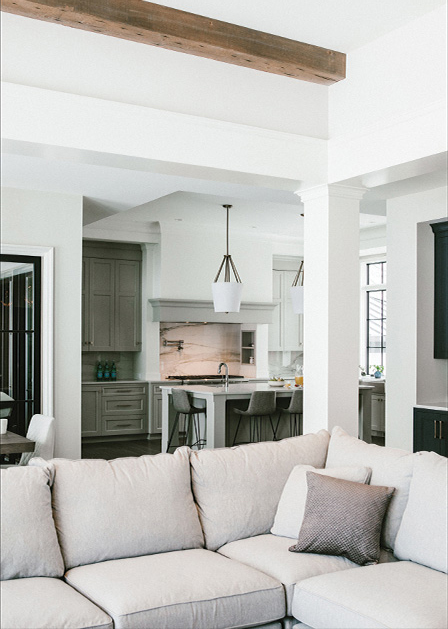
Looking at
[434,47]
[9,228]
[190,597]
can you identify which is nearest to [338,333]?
[434,47]

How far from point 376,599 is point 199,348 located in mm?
7784

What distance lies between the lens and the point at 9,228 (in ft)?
20.6

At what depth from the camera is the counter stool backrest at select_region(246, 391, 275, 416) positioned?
7160 mm

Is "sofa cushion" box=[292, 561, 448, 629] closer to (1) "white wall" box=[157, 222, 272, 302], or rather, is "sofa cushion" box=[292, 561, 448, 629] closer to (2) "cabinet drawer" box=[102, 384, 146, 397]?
(2) "cabinet drawer" box=[102, 384, 146, 397]

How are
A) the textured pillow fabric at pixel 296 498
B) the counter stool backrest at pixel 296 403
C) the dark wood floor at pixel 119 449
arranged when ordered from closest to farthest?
1. the textured pillow fabric at pixel 296 498
2. the counter stool backrest at pixel 296 403
3. the dark wood floor at pixel 119 449

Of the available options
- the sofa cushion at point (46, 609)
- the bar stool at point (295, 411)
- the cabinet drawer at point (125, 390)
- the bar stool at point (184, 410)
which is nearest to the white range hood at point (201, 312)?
the cabinet drawer at point (125, 390)

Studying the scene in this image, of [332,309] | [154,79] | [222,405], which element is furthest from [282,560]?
[222,405]

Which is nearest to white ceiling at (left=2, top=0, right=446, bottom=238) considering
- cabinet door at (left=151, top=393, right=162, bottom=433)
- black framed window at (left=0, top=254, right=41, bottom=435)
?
black framed window at (left=0, top=254, right=41, bottom=435)

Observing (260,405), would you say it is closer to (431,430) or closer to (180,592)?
(431,430)

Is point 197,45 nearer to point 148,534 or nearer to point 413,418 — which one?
point 148,534

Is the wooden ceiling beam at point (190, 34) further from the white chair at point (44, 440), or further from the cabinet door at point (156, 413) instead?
the cabinet door at point (156, 413)

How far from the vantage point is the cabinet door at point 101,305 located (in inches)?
372

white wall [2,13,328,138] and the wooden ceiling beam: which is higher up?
the wooden ceiling beam

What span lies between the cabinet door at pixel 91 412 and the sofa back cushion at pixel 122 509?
593 centimetres
